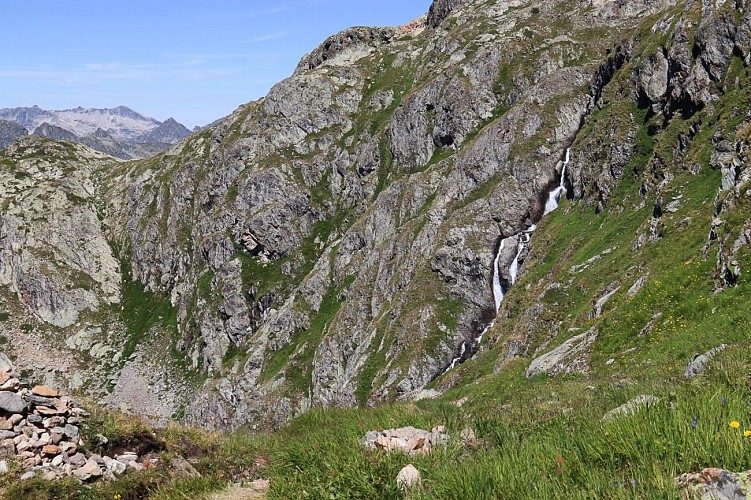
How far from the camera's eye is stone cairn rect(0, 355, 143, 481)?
10.0 metres

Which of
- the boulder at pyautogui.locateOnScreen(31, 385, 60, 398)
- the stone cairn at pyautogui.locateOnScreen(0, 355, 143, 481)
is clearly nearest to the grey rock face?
the stone cairn at pyautogui.locateOnScreen(0, 355, 143, 481)

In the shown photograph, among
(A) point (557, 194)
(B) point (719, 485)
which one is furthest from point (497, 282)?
(B) point (719, 485)

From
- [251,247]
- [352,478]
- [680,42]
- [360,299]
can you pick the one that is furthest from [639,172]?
[251,247]

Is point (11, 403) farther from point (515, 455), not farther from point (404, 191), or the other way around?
point (404, 191)

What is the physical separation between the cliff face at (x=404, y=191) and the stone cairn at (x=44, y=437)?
24788mm

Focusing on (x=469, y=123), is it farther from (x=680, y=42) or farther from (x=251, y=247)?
(x=251, y=247)

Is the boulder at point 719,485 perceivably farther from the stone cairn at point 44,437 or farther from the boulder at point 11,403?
the boulder at point 11,403

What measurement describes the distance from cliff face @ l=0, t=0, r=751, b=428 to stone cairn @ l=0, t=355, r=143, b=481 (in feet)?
81.3

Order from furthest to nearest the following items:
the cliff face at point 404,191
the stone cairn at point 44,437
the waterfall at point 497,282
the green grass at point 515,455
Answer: the waterfall at point 497,282 < the cliff face at point 404,191 < the stone cairn at point 44,437 < the green grass at point 515,455

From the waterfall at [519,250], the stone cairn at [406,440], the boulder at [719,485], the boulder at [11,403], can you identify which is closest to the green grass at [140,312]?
the waterfall at [519,250]

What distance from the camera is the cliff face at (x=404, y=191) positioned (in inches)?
2127

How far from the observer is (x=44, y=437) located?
421 inches

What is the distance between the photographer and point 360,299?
87375mm

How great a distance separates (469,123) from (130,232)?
403 ft
